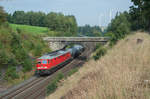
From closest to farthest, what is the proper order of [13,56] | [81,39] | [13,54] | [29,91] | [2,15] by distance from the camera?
[29,91], [13,56], [13,54], [2,15], [81,39]

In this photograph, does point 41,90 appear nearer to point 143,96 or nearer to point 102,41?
point 143,96

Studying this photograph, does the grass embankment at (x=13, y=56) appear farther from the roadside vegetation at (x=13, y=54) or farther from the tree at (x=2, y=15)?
the tree at (x=2, y=15)

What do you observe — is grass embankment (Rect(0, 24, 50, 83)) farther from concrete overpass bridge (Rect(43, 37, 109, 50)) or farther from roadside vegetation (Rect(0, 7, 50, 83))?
concrete overpass bridge (Rect(43, 37, 109, 50))

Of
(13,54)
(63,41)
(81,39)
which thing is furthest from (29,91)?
(63,41)

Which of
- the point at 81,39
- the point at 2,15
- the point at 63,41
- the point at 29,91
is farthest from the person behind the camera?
the point at 63,41

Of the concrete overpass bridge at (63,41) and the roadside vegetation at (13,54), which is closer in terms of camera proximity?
the roadside vegetation at (13,54)

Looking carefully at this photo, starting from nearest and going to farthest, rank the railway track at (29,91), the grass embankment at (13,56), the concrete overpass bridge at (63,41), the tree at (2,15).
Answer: the railway track at (29,91) < the grass embankment at (13,56) < the tree at (2,15) < the concrete overpass bridge at (63,41)

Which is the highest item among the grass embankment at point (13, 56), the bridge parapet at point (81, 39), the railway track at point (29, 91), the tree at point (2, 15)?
the tree at point (2, 15)

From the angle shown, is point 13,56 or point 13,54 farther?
point 13,54

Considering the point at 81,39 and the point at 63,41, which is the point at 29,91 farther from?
the point at 63,41

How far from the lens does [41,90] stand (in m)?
18.7

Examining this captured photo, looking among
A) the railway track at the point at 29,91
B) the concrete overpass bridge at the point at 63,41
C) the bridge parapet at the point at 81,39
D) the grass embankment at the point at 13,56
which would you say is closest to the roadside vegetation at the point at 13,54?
the grass embankment at the point at 13,56

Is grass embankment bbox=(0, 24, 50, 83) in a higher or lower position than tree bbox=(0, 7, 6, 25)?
lower

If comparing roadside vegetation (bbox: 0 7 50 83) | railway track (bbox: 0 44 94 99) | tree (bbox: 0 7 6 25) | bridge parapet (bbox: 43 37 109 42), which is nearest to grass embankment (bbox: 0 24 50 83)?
roadside vegetation (bbox: 0 7 50 83)
